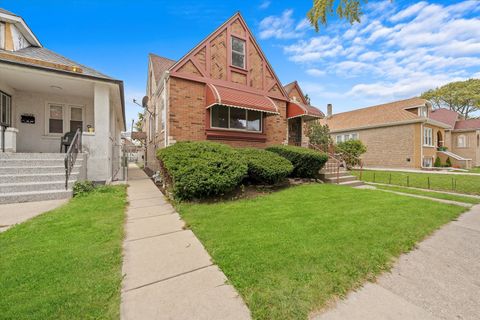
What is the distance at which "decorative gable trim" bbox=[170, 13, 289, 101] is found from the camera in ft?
32.7

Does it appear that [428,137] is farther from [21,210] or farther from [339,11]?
[21,210]

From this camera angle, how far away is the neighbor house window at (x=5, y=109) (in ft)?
28.2

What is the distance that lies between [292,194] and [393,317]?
545 cm

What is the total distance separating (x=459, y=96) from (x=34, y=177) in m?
55.2

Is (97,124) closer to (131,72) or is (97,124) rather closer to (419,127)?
(131,72)

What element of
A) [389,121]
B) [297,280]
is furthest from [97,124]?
[389,121]

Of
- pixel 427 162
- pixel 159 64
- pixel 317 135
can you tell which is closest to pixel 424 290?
pixel 159 64

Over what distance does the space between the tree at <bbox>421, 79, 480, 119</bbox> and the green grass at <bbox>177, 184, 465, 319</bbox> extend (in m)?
45.3

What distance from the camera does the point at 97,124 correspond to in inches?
327

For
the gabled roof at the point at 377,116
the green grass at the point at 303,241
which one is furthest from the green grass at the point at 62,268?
the gabled roof at the point at 377,116

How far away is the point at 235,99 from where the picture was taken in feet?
31.7

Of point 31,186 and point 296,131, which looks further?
point 296,131

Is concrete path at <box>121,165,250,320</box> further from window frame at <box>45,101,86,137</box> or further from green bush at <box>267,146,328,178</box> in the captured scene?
window frame at <box>45,101,86,137</box>

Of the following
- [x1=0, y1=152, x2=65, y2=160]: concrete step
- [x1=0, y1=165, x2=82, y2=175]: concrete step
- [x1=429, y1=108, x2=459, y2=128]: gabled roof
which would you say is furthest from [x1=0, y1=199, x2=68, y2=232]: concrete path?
[x1=429, y1=108, x2=459, y2=128]: gabled roof
